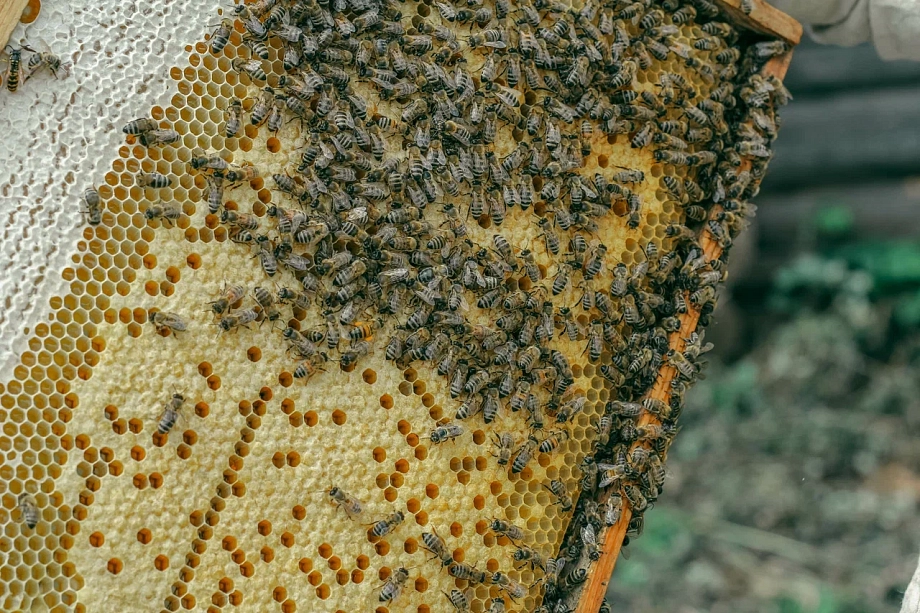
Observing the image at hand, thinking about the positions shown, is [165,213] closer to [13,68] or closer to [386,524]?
[13,68]

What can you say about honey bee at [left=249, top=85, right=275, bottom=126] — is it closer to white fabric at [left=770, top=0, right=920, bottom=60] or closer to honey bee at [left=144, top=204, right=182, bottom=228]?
honey bee at [left=144, top=204, right=182, bottom=228]

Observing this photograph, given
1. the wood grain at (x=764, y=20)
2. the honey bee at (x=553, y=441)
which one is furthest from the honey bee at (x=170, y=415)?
the wood grain at (x=764, y=20)

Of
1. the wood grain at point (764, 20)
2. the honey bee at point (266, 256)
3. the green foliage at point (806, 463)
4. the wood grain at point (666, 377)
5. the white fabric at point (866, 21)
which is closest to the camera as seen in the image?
the honey bee at point (266, 256)

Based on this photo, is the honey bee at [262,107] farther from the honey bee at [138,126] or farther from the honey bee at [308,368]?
the honey bee at [308,368]

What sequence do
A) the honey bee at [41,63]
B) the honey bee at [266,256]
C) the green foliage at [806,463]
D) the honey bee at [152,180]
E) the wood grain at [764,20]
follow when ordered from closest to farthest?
the honey bee at [41,63] < the honey bee at [152,180] < the honey bee at [266,256] < the wood grain at [764,20] < the green foliage at [806,463]

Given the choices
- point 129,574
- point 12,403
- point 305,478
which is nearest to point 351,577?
point 305,478

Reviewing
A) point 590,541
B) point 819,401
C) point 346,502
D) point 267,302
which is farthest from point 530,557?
point 819,401

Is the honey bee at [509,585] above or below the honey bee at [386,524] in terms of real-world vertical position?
below
